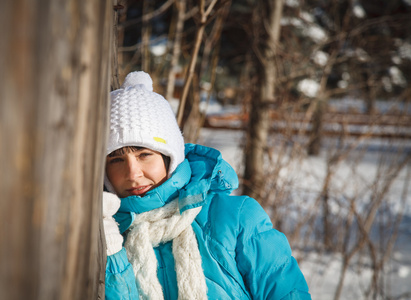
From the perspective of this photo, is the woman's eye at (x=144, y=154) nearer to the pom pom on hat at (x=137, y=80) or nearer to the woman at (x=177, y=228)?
the woman at (x=177, y=228)

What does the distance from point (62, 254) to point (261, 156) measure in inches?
133

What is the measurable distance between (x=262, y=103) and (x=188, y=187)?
2.56 metres

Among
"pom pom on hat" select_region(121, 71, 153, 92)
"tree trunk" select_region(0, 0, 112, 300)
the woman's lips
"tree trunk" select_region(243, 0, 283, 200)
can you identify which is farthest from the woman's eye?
"tree trunk" select_region(243, 0, 283, 200)

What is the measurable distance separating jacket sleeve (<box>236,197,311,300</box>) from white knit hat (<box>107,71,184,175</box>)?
0.43 meters

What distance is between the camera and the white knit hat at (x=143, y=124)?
5.02ft

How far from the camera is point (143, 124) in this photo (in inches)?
61.4

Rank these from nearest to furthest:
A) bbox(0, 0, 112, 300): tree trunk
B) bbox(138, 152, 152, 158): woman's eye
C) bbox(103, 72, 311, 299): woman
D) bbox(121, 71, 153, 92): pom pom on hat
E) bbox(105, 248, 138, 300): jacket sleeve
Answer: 1. bbox(0, 0, 112, 300): tree trunk
2. bbox(105, 248, 138, 300): jacket sleeve
3. bbox(103, 72, 311, 299): woman
4. bbox(138, 152, 152, 158): woman's eye
5. bbox(121, 71, 153, 92): pom pom on hat

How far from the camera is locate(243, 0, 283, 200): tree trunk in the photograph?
12.8ft

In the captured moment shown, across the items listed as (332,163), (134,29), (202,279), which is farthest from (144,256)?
(134,29)

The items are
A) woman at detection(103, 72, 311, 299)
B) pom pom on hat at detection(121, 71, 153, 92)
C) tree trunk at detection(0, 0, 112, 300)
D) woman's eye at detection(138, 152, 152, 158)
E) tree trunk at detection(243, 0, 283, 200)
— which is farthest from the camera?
tree trunk at detection(243, 0, 283, 200)

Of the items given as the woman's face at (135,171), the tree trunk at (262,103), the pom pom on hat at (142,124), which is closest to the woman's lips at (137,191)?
the woman's face at (135,171)

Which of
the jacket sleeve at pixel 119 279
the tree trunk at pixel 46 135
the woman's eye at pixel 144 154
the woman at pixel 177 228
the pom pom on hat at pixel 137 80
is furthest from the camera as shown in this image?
the pom pom on hat at pixel 137 80

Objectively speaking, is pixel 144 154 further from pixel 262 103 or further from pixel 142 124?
pixel 262 103

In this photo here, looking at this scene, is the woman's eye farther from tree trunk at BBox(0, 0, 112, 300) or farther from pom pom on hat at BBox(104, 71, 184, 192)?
tree trunk at BBox(0, 0, 112, 300)
